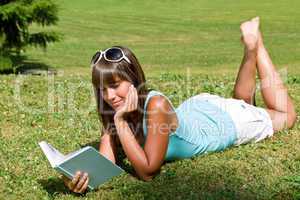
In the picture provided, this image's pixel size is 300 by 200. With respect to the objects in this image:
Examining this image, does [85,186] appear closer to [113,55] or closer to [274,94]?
[113,55]

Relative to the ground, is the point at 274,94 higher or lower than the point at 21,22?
higher

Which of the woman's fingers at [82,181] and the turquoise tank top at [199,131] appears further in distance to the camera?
the turquoise tank top at [199,131]

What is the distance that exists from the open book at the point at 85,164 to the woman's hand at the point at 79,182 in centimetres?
3

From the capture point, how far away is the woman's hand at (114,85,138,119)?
4.27 meters

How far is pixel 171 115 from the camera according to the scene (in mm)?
4461

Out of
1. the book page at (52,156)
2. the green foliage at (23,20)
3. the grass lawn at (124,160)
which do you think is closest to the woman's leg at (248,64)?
the grass lawn at (124,160)

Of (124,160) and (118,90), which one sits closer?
(118,90)

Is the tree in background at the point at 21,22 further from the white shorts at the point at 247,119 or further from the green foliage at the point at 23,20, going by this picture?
the white shorts at the point at 247,119

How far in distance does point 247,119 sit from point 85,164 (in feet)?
5.57

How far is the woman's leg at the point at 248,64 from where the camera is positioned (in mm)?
5672

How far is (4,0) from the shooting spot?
16.9m

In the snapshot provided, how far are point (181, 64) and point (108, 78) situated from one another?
1599 cm

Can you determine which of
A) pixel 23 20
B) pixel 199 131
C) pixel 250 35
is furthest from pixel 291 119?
pixel 23 20

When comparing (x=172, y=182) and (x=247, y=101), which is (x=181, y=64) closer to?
(x=247, y=101)
